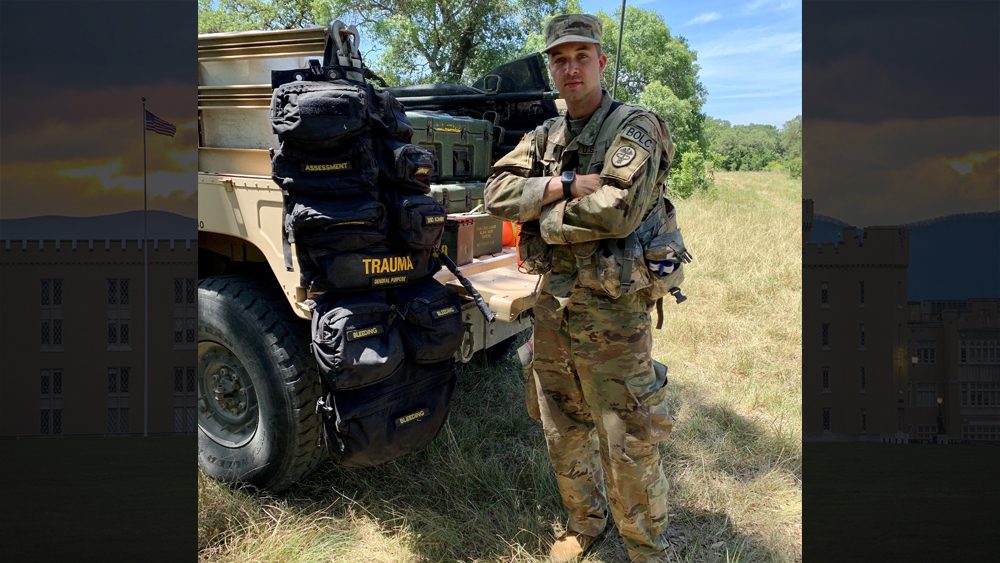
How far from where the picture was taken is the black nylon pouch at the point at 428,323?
295cm

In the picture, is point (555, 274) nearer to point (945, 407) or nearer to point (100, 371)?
point (945, 407)

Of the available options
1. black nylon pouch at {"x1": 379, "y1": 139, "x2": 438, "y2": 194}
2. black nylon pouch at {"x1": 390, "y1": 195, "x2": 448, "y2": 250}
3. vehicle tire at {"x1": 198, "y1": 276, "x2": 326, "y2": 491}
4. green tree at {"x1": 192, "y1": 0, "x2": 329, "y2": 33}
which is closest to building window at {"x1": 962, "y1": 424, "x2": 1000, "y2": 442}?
black nylon pouch at {"x1": 390, "y1": 195, "x2": 448, "y2": 250}

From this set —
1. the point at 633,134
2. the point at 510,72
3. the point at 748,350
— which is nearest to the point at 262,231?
the point at 633,134

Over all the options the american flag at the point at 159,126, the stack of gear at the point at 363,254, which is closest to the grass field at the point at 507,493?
the stack of gear at the point at 363,254

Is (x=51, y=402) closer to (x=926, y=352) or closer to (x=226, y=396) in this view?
(x=226, y=396)

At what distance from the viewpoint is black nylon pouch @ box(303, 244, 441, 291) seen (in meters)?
2.79

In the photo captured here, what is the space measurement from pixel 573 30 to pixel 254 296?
1833 mm

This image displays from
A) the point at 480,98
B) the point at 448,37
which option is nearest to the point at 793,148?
the point at 448,37

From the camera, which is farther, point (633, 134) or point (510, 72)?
point (510, 72)

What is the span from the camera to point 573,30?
2.57 m

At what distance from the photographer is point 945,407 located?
2.25m

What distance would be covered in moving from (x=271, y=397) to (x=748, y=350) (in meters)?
4.07

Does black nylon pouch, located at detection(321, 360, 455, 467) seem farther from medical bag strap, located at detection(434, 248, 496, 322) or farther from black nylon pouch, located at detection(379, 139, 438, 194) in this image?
black nylon pouch, located at detection(379, 139, 438, 194)

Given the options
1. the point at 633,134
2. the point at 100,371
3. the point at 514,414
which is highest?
the point at 633,134
